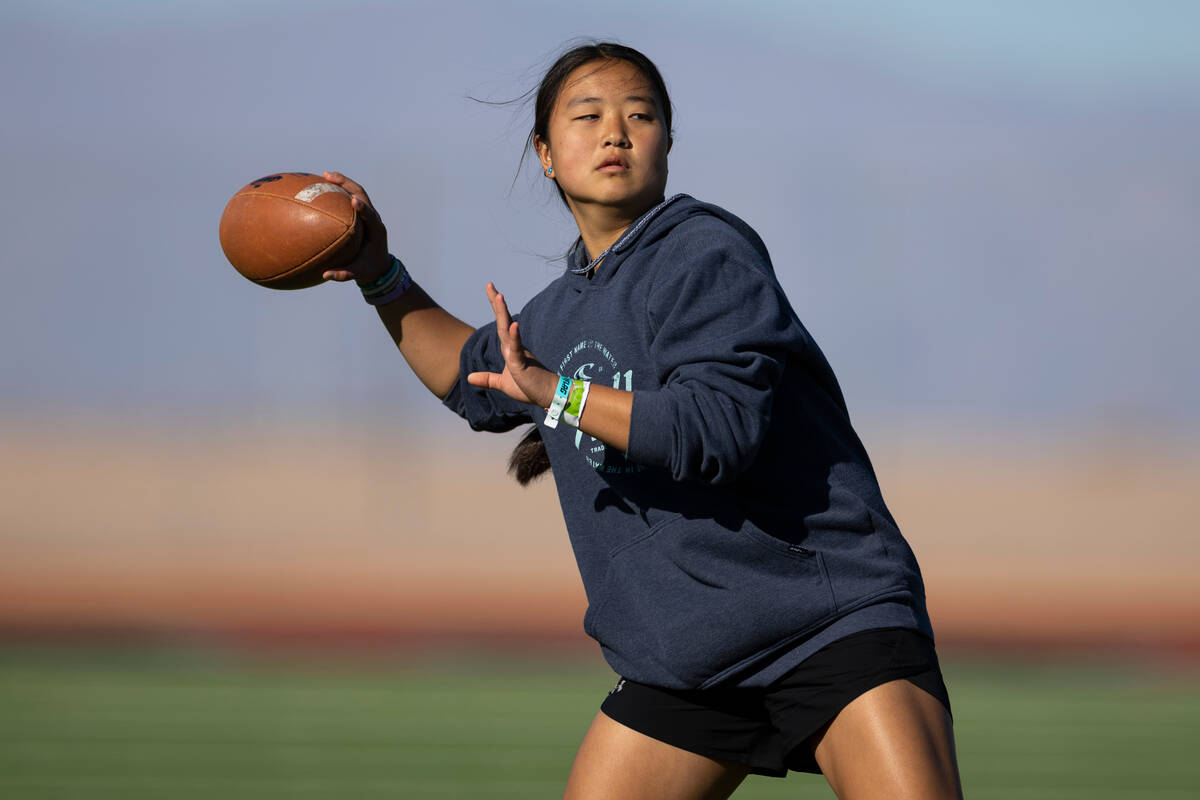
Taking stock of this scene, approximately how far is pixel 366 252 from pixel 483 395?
39cm

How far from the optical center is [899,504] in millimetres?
23281

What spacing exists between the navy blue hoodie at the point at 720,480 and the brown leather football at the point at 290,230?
0.72 m

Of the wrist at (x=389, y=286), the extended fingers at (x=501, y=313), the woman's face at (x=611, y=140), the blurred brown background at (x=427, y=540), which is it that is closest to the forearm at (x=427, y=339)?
the wrist at (x=389, y=286)

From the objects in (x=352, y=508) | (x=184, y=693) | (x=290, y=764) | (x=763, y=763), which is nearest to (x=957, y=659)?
(x=184, y=693)

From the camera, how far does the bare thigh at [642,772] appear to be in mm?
2424

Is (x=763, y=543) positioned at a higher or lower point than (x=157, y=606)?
higher

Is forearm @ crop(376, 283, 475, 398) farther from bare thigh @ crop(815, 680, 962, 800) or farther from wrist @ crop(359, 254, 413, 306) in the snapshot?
bare thigh @ crop(815, 680, 962, 800)

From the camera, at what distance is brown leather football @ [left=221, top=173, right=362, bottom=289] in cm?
297

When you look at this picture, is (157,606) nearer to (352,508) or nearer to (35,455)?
(352,508)

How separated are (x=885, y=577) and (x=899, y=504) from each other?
21.5 m

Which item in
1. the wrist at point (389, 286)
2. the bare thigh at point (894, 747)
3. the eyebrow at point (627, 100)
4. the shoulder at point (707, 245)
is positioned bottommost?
the bare thigh at point (894, 747)

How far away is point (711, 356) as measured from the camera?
2.20 m

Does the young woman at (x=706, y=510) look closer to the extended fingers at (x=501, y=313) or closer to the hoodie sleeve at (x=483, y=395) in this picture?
the extended fingers at (x=501, y=313)

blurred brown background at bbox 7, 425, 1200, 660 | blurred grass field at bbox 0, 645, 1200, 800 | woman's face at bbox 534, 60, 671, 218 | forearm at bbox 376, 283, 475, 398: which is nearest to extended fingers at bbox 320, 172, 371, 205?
forearm at bbox 376, 283, 475, 398
